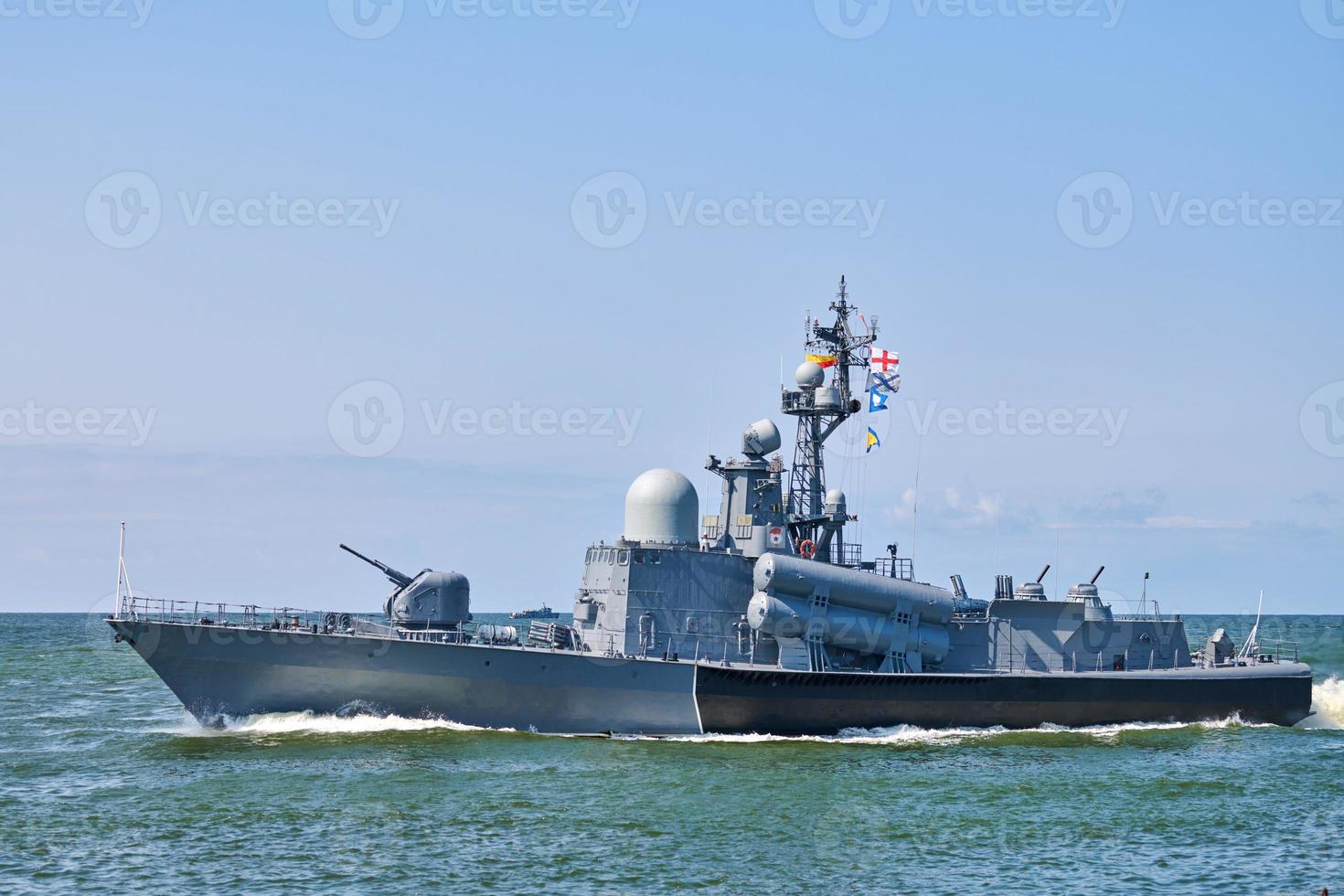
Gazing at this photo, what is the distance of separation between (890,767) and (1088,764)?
546 centimetres

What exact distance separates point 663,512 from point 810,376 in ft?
21.7

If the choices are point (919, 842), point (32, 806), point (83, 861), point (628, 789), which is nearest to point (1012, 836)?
point (919, 842)

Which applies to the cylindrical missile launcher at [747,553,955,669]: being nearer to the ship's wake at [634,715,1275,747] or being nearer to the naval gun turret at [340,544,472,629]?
the ship's wake at [634,715,1275,747]

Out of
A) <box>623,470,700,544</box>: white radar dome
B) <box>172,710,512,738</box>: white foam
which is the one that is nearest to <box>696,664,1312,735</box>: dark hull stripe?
<box>623,470,700,544</box>: white radar dome

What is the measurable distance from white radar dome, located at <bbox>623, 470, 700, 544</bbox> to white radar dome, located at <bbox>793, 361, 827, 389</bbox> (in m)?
5.25

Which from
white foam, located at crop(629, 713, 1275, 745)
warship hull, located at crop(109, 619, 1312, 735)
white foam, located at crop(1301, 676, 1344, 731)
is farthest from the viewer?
white foam, located at crop(1301, 676, 1344, 731)

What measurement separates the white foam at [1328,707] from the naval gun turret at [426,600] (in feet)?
91.4

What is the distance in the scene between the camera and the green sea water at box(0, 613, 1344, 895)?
2078cm

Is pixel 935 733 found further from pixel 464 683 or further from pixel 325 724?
pixel 325 724

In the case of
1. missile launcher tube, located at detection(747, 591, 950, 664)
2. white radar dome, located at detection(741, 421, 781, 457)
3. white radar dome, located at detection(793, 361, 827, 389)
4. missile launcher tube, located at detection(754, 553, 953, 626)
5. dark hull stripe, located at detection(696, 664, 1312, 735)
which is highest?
white radar dome, located at detection(793, 361, 827, 389)

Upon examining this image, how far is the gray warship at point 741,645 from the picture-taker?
31.8m

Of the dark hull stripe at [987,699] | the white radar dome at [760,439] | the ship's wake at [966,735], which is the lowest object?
the ship's wake at [966,735]

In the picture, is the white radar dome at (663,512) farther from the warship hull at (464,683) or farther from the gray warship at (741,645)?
the warship hull at (464,683)

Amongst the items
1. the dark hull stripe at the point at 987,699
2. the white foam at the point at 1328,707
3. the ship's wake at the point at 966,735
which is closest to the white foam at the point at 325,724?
the ship's wake at the point at 966,735
